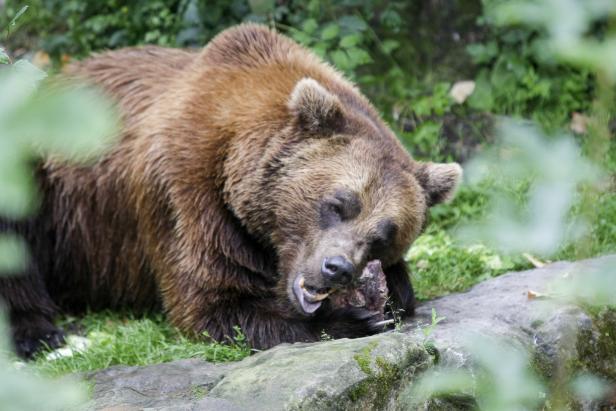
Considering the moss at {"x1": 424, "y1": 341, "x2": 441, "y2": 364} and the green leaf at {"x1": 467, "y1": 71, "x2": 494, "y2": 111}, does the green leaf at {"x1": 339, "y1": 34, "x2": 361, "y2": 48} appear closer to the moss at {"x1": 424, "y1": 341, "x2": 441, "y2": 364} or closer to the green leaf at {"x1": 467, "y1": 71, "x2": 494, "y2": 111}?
the green leaf at {"x1": 467, "y1": 71, "x2": 494, "y2": 111}

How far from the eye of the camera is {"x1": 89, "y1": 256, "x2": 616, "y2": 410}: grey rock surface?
3.71 meters

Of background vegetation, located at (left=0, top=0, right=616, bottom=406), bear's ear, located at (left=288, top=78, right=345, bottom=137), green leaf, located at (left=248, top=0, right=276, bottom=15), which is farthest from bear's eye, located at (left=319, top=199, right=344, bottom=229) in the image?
green leaf, located at (left=248, top=0, right=276, bottom=15)

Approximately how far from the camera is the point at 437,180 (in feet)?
19.3

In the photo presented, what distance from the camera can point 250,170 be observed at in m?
5.56

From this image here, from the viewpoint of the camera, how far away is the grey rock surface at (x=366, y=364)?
12.2 ft

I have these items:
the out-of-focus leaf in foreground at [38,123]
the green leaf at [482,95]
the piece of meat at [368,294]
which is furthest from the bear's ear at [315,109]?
the out-of-focus leaf in foreground at [38,123]

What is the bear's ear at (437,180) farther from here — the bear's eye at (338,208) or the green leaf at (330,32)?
the green leaf at (330,32)

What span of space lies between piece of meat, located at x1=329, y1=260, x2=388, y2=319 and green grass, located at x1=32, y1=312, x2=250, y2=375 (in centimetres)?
62

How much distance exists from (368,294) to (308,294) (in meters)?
0.41

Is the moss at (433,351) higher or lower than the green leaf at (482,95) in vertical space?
higher

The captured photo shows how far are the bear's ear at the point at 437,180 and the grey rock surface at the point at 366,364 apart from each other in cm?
71

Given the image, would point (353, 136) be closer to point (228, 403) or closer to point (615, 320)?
point (615, 320)

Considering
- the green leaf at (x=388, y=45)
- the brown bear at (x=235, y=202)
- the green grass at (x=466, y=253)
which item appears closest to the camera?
the brown bear at (x=235, y=202)

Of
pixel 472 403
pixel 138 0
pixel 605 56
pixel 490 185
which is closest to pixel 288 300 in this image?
pixel 472 403
